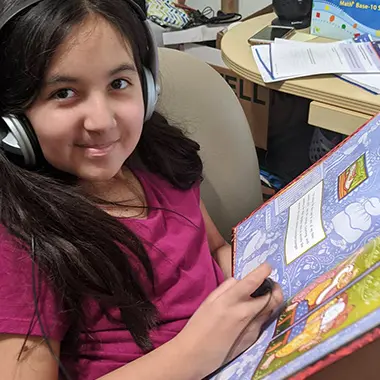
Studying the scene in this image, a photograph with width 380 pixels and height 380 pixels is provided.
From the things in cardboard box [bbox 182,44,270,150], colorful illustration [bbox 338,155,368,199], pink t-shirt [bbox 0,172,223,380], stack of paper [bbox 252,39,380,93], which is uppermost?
colorful illustration [bbox 338,155,368,199]

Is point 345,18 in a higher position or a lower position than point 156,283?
higher

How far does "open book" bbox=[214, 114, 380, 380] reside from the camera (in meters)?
0.45

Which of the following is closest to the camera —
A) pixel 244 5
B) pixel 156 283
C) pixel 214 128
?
pixel 156 283

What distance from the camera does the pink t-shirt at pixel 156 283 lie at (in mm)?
646

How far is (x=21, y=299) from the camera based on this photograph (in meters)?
0.65

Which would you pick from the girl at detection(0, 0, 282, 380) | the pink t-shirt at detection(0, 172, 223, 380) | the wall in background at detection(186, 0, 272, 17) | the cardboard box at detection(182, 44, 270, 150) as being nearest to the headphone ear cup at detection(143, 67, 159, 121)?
the girl at detection(0, 0, 282, 380)

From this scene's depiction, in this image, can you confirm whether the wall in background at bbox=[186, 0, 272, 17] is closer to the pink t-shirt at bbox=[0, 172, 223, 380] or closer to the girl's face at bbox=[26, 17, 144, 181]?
the pink t-shirt at bbox=[0, 172, 223, 380]

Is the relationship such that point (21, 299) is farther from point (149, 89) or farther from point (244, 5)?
point (244, 5)

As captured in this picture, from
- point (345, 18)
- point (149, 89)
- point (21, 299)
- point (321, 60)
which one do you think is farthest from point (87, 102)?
point (345, 18)

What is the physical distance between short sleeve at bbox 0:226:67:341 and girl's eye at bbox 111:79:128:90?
231 millimetres

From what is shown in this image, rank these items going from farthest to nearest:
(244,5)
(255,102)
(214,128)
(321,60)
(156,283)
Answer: (244,5) < (255,102) < (321,60) < (214,128) < (156,283)

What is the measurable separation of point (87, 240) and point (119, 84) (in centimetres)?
21

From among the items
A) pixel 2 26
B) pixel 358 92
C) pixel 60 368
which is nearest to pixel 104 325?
pixel 60 368

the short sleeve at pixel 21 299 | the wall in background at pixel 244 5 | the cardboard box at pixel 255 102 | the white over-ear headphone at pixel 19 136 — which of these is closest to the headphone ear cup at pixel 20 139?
the white over-ear headphone at pixel 19 136
